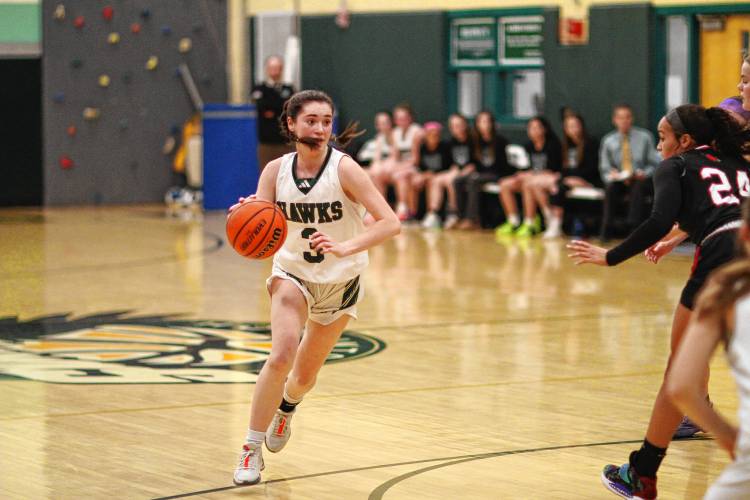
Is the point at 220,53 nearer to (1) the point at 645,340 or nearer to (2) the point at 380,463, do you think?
(1) the point at 645,340

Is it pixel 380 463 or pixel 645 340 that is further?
pixel 645 340

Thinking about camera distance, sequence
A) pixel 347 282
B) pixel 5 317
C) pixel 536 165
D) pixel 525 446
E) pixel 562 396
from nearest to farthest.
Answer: pixel 347 282 → pixel 525 446 → pixel 562 396 → pixel 5 317 → pixel 536 165

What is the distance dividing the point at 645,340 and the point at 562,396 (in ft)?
6.35

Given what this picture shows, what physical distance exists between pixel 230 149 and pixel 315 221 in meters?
13.7

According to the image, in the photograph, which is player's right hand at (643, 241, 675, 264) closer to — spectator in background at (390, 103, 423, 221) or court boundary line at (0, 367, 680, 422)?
court boundary line at (0, 367, 680, 422)

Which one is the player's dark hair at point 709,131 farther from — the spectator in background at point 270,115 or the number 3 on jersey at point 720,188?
the spectator in background at point 270,115

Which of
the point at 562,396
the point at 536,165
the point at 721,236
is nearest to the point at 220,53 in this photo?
the point at 536,165

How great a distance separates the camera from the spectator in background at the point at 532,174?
51.8 ft

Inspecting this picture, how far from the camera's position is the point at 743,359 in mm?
3000

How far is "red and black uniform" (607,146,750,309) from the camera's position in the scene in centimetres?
511

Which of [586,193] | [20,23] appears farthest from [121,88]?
[586,193]

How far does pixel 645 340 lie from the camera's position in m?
8.83

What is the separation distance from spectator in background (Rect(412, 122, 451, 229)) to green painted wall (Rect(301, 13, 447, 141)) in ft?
3.41

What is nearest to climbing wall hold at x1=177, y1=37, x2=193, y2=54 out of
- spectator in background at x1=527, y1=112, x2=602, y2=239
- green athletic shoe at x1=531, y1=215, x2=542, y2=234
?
green athletic shoe at x1=531, y1=215, x2=542, y2=234
